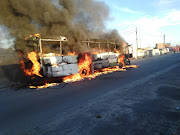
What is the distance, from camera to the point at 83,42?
384 inches

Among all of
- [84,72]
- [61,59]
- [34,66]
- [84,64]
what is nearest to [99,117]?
[61,59]

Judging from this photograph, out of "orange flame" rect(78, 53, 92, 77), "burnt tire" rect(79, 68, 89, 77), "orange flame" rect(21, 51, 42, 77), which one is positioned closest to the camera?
"orange flame" rect(21, 51, 42, 77)

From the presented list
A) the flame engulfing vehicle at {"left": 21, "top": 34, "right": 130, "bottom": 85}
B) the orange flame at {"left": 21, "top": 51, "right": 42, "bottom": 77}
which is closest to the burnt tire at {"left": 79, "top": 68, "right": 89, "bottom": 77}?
the flame engulfing vehicle at {"left": 21, "top": 34, "right": 130, "bottom": 85}

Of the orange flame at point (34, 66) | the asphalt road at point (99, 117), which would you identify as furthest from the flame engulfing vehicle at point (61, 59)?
the asphalt road at point (99, 117)

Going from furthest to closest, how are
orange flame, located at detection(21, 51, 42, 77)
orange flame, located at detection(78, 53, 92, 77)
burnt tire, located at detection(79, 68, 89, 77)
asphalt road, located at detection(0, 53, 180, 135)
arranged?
burnt tire, located at detection(79, 68, 89, 77) < orange flame, located at detection(78, 53, 92, 77) < orange flame, located at detection(21, 51, 42, 77) < asphalt road, located at detection(0, 53, 180, 135)

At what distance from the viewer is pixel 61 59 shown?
7258 mm

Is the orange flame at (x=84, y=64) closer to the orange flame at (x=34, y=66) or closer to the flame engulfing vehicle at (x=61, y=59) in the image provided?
the flame engulfing vehicle at (x=61, y=59)

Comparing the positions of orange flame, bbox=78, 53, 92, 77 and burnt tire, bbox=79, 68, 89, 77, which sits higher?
orange flame, bbox=78, 53, 92, 77

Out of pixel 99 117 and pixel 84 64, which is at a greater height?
pixel 84 64

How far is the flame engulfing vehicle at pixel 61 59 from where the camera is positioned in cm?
672

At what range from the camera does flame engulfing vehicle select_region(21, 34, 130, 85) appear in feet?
22.1

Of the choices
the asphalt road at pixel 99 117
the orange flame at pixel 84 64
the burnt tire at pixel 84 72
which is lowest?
the asphalt road at pixel 99 117

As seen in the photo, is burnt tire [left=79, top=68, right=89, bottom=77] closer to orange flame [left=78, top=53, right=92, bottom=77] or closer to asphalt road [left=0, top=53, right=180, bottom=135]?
orange flame [left=78, top=53, right=92, bottom=77]

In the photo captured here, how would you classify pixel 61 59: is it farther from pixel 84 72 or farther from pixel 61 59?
pixel 84 72
